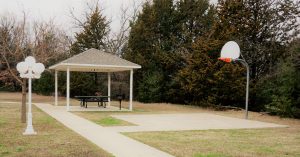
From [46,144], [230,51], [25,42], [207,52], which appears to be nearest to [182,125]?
[230,51]

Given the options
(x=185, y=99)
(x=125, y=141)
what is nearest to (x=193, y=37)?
(x=185, y=99)

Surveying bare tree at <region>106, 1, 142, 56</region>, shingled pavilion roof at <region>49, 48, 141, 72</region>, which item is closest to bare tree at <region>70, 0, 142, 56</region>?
bare tree at <region>106, 1, 142, 56</region>

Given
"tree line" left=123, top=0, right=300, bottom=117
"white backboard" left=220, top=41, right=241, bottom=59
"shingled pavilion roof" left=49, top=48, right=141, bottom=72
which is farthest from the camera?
"tree line" left=123, top=0, right=300, bottom=117

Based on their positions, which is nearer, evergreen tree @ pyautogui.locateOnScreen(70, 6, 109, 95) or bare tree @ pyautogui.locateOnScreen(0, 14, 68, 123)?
bare tree @ pyautogui.locateOnScreen(0, 14, 68, 123)

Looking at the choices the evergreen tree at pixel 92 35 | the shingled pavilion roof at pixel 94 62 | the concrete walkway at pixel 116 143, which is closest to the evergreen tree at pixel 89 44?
the evergreen tree at pixel 92 35

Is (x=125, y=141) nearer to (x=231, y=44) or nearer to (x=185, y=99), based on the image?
(x=231, y=44)

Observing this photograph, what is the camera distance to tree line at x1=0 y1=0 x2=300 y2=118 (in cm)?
2316

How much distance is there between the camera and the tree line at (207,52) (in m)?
23.2

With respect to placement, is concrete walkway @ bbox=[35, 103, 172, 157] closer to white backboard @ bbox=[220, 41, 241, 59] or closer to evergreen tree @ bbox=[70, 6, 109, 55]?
white backboard @ bbox=[220, 41, 241, 59]

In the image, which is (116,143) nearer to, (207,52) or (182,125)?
(182,125)

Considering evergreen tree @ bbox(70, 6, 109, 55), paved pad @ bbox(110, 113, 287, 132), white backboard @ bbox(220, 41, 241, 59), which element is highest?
evergreen tree @ bbox(70, 6, 109, 55)

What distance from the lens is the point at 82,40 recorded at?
3825 centimetres

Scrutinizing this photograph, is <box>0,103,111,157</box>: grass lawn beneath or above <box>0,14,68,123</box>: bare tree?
beneath

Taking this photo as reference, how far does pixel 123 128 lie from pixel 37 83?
32819mm
